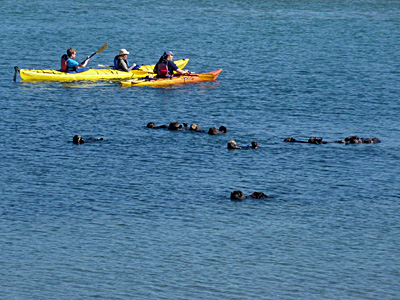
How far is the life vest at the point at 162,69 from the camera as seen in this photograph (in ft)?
128

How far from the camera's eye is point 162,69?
39.1m

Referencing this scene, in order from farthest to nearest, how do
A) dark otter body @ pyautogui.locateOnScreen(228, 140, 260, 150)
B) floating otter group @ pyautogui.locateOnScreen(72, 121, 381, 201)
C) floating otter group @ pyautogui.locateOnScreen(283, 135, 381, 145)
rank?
floating otter group @ pyautogui.locateOnScreen(283, 135, 381, 145) < floating otter group @ pyautogui.locateOnScreen(72, 121, 381, 201) < dark otter body @ pyautogui.locateOnScreen(228, 140, 260, 150)

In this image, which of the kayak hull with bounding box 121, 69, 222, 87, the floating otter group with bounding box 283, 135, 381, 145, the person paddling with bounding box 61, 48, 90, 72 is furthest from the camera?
the kayak hull with bounding box 121, 69, 222, 87

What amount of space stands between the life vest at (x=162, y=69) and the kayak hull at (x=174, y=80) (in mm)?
314

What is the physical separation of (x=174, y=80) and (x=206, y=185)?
57.8 ft

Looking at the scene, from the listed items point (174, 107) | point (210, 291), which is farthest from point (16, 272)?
point (174, 107)

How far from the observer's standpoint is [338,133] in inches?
1147

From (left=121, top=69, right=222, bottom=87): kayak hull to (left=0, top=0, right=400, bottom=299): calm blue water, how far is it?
0.58 meters

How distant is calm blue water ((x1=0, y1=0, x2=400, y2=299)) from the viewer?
53.6 feet

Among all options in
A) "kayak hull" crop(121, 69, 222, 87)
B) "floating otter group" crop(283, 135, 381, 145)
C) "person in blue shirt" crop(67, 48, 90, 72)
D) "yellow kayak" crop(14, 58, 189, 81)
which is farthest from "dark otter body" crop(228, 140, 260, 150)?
"yellow kayak" crop(14, 58, 189, 81)

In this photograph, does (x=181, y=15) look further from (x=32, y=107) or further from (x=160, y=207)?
(x=160, y=207)

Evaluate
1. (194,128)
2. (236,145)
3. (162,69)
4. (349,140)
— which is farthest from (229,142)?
(162,69)

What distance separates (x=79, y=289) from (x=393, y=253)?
23.7ft

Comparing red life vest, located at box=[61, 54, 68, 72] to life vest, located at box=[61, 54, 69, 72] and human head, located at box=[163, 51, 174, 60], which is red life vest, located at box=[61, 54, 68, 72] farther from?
human head, located at box=[163, 51, 174, 60]
